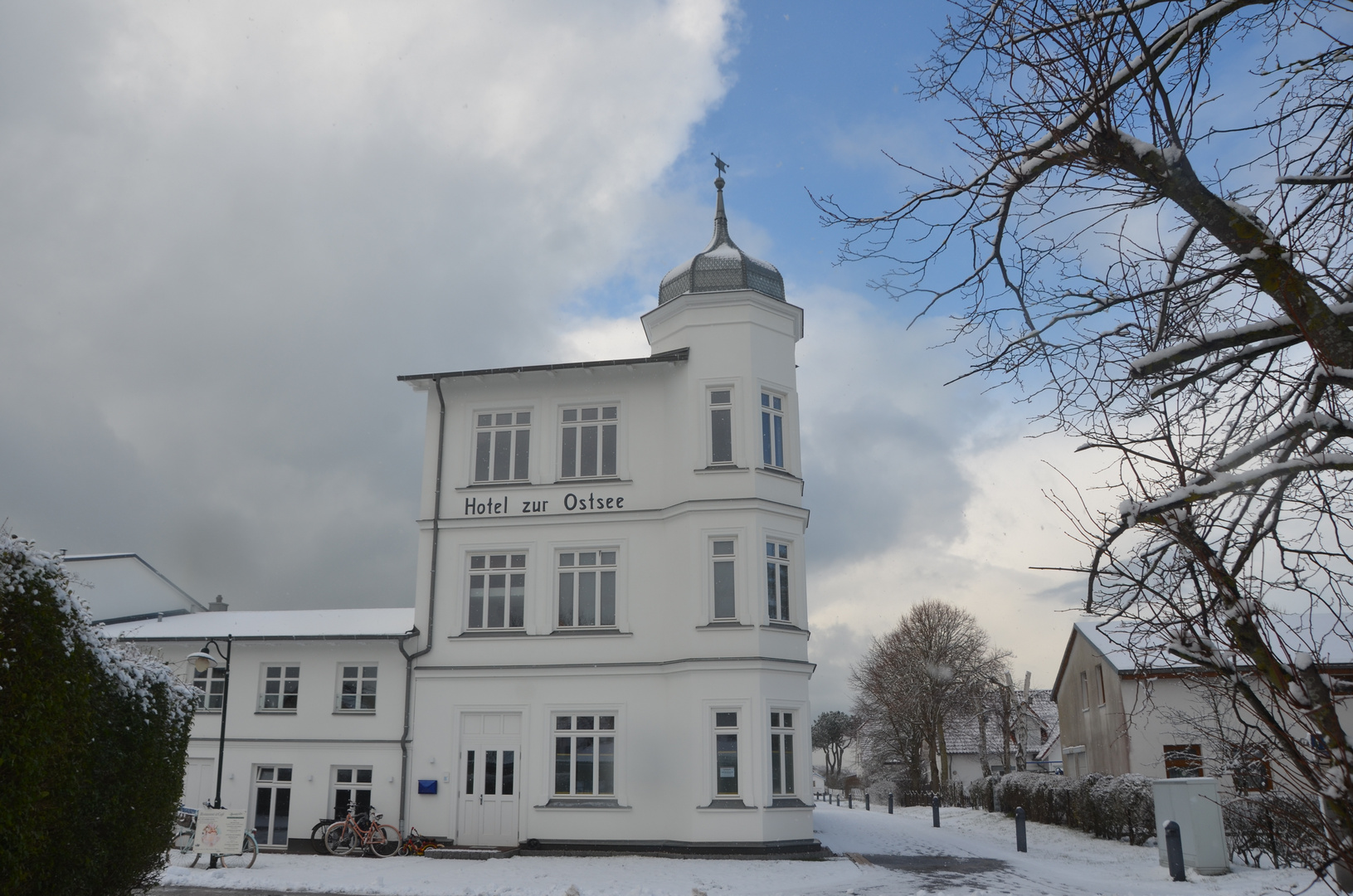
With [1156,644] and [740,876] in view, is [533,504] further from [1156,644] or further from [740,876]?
[1156,644]

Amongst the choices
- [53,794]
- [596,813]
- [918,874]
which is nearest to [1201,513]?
[53,794]

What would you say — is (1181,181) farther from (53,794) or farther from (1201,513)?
(53,794)

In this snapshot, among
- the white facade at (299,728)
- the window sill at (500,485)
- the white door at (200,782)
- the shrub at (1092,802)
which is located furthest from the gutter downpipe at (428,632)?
the shrub at (1092,802)

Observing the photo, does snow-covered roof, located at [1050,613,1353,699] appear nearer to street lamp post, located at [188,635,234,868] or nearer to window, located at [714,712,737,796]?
window, located at [714,712,737,796]

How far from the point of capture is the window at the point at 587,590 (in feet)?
73.7

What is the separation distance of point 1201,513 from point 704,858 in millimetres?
15681

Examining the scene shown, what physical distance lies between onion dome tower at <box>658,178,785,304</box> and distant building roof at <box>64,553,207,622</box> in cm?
1938

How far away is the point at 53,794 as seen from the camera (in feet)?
25.3

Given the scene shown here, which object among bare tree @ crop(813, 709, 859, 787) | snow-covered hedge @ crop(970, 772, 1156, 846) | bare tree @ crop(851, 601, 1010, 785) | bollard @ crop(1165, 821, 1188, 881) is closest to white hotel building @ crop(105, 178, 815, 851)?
bollard @ crop(1165, 821, 1188, 881)

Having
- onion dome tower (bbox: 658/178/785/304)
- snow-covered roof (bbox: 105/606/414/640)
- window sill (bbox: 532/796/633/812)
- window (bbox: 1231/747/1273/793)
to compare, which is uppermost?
onion dome tower (bbox: 658/178/785/304)

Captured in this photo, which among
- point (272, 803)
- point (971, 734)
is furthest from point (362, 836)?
point (971, 734)

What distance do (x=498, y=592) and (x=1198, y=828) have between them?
565 inches

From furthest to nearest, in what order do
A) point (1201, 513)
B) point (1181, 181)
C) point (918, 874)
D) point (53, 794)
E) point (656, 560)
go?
point (656, 560)
point (918, 874)
point (53, 794)
point (1201, 513)
point (1181, 181)

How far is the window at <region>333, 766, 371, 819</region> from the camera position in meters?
22.8
